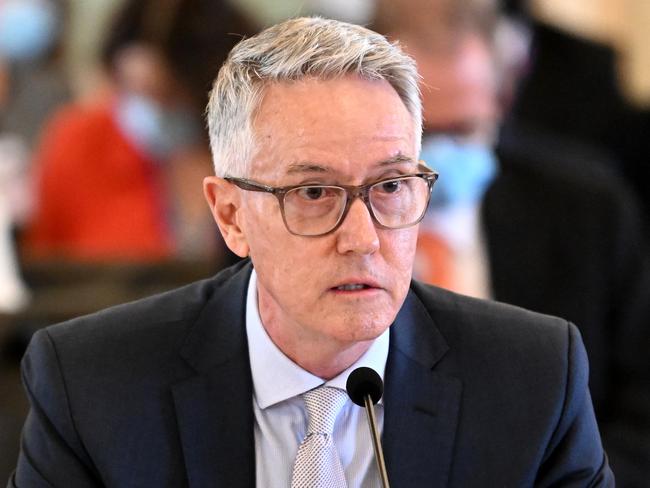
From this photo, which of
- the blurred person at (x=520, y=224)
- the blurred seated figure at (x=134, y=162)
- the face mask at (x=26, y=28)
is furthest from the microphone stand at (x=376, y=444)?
the face mask at (x=26, y=28)

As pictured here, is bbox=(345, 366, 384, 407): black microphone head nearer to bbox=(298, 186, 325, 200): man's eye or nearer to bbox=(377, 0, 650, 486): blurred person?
bbox=(298, 186, 325, 200): man's eye

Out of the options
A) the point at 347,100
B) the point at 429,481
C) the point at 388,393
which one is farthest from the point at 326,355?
the point at 347,100

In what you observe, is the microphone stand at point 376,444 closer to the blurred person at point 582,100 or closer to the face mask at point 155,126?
the face mask at point 155,126

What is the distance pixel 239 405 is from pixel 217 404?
0.03 metres

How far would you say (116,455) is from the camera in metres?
1.87

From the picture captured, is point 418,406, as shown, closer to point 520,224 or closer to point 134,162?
point 520,224

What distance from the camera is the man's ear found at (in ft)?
6.33

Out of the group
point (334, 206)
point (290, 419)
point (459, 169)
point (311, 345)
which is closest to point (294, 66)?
point (334, 206)

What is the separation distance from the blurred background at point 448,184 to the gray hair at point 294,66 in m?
1.05

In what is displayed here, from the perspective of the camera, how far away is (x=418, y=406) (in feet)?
6.30

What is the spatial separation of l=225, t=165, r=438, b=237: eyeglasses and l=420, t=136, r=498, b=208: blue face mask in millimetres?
1934

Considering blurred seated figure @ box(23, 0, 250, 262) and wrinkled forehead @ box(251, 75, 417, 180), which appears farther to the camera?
blurred seated figure @ box(23, 0, 250, 262)

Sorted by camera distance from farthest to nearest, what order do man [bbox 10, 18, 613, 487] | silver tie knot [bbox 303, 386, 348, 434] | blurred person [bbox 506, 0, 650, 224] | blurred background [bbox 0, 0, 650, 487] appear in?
1. blurred person [bbox 506, 0, 650, 224]
2. blurred background [bbox 0, 0, 650, 487]
3. silver tie knot [bbox 303, 386, 348, 434]
4. man [bbox 10, 18, 613, 487]

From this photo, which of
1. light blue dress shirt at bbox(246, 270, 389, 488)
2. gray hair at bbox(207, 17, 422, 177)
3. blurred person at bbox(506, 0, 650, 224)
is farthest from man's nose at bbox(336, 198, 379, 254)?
blurred person at bbox(506, 0, 650, 224)
